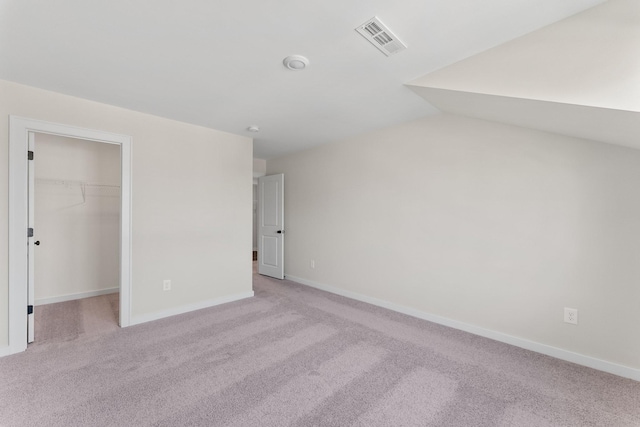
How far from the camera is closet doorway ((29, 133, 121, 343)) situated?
3.46 meters

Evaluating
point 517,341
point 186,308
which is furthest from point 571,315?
point 186,308

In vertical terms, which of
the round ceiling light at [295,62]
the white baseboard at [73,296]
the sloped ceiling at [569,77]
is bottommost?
the white baseboard at [73,296]

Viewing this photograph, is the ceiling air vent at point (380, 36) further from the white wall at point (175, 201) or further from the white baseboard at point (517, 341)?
the white baseboard at point (517, 341)

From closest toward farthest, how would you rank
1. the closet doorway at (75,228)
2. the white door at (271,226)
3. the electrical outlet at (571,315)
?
the electrical outlet at (571,315)
the closet doorway at (75,228)
the white door at (271,226)

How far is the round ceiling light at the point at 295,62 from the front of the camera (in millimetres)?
1891

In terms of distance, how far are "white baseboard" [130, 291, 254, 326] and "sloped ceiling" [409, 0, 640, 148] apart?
3428 mm

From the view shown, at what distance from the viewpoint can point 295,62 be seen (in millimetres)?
1932

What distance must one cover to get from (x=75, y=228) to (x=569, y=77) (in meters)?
5.53

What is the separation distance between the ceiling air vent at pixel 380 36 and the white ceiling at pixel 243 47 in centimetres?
4

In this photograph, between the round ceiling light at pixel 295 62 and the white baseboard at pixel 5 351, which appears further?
the white baseboard at pixel 5 351

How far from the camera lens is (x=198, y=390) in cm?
182

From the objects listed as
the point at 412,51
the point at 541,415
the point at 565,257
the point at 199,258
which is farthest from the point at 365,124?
the point at 541,415

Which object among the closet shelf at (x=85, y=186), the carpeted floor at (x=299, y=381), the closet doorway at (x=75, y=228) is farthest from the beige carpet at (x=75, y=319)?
the closet shelf at (x=85, y=186)

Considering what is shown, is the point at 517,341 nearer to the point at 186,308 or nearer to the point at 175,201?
the point at 186,308
